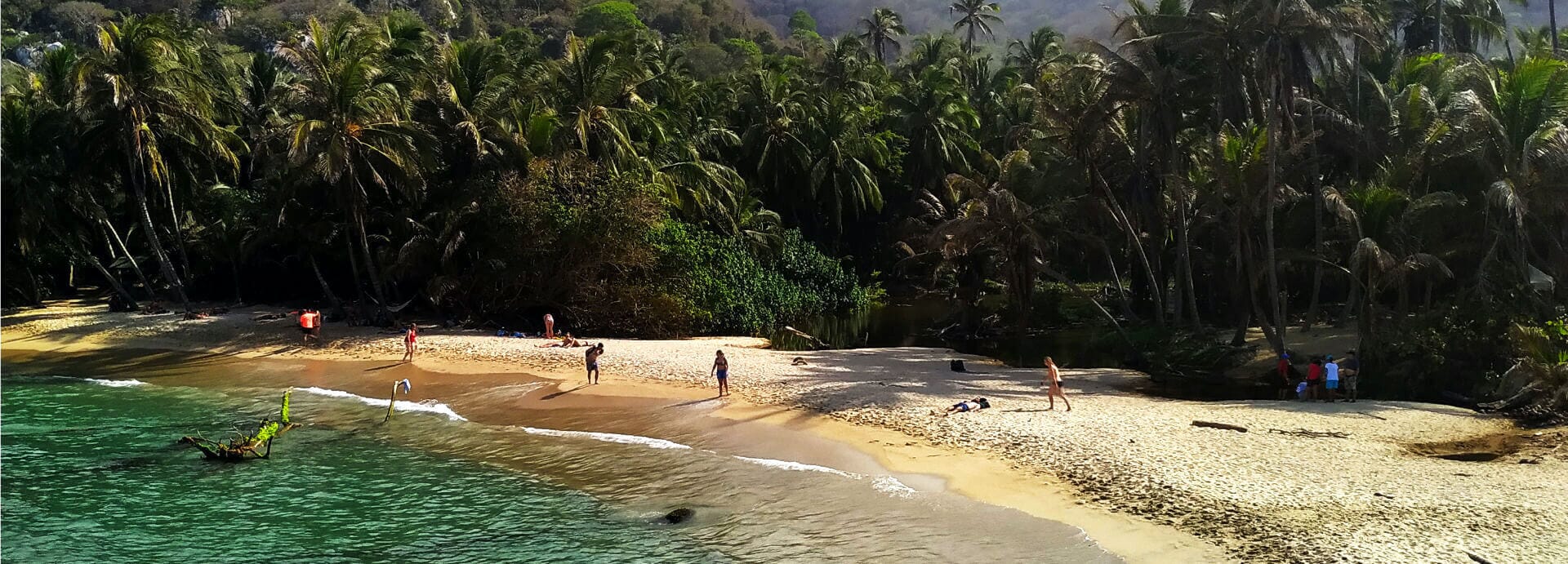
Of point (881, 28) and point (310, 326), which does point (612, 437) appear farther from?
point (881, 28)

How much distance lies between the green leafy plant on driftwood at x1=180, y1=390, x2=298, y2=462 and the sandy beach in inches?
268

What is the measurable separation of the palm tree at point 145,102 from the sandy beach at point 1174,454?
50.5 ft

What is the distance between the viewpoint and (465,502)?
46.4ft

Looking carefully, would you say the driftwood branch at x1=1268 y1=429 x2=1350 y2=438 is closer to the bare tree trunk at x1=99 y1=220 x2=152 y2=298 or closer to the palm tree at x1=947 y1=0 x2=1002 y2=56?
the bare tree trunk at x1=99 y1=220 x2=152 y2=298

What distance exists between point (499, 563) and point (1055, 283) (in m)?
35.9

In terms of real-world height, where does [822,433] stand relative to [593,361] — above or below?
below

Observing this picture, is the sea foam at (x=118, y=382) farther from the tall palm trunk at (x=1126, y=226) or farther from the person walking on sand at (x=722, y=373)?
the tall palm trunk at (x=1126, y=226)

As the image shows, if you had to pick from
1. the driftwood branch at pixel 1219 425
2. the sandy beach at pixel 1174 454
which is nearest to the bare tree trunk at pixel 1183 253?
the sandy beach at pixel 1174 454

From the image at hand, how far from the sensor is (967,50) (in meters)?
72.9

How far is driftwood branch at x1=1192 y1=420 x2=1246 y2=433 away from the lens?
16.1m

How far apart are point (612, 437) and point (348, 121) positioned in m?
16.7

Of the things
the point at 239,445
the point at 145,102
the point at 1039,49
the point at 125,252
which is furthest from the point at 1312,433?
the point at 1039,49

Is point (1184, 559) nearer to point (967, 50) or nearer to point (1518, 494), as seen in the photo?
point (1518, 494)

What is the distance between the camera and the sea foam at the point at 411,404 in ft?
65.6
